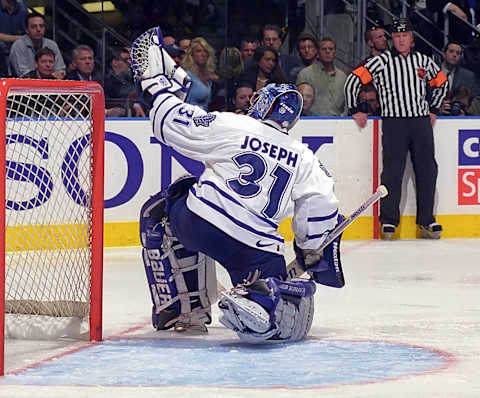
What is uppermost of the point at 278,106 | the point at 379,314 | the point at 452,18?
the point at 452,18

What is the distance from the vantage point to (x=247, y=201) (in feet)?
14.6

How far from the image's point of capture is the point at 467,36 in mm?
10859

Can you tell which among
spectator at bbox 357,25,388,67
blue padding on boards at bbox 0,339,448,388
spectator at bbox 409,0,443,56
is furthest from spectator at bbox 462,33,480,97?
blue padding on boards at bbox 0,339,448,388

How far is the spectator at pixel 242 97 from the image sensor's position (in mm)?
8562

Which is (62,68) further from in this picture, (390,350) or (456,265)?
(390,350)

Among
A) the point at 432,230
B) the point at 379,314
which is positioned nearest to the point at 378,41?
the point at 432,230

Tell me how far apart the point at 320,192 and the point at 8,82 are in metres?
1.22

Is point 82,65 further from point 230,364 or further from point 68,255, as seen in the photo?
point 230,364

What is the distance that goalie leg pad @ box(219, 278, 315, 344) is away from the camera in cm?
430

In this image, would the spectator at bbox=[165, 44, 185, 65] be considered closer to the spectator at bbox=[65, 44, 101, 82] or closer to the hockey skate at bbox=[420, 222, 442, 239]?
the spectator at bbox=[65, 44, 101, 82]

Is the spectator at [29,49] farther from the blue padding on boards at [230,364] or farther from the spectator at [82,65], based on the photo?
the blue padding on boards at [230,364]

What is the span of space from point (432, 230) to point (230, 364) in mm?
4535

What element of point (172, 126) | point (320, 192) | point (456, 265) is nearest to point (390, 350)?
point (320, 192)

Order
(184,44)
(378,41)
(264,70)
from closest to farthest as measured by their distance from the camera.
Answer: (264,70), (184,44), (378,41)
